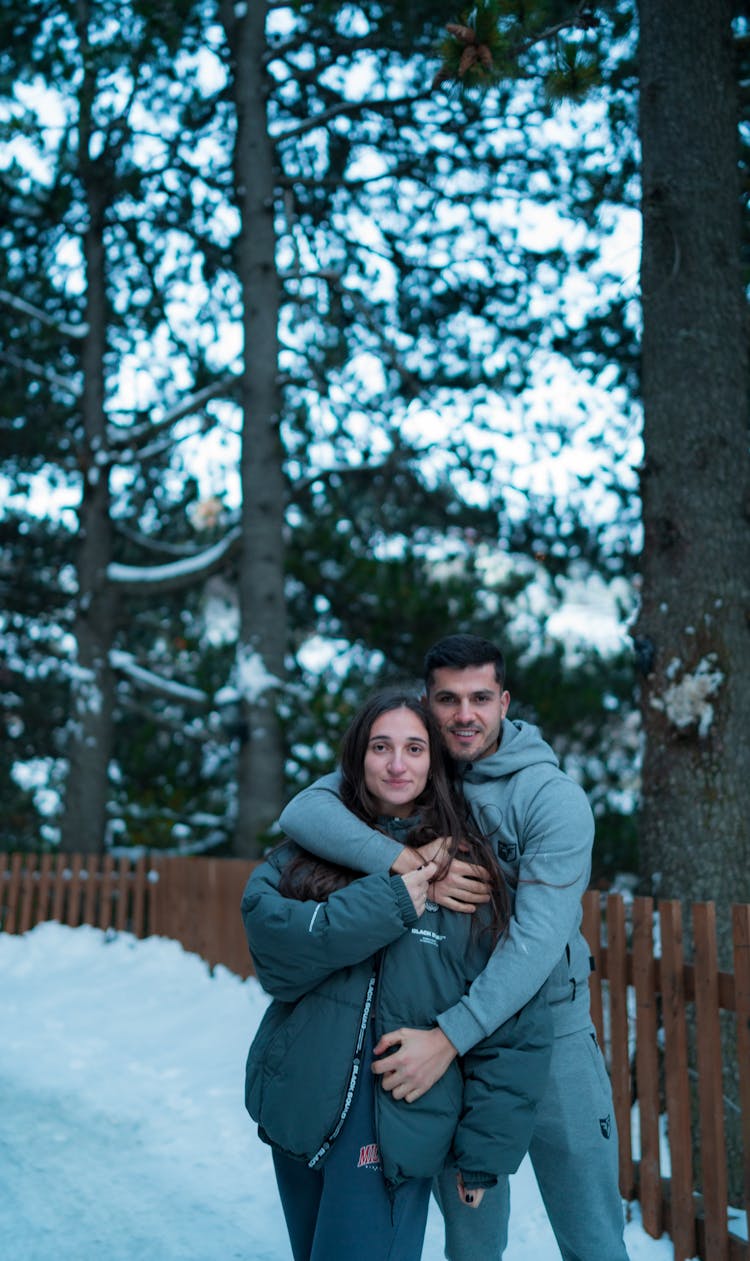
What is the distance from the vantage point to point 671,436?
14.2 ft

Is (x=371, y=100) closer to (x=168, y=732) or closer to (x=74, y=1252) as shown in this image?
(x=168, y=732)

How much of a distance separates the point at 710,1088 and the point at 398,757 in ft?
5.08

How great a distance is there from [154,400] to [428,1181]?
32.2 ft

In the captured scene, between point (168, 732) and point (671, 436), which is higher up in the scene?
point (671, 436)

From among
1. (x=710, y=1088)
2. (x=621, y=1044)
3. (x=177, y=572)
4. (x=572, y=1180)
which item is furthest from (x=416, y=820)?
(x=177, y=572)

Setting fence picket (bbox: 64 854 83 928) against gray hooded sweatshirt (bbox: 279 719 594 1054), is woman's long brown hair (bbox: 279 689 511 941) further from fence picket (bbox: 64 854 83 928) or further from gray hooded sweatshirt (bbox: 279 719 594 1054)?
→ fence picket (bbox: 64 854 83 928)

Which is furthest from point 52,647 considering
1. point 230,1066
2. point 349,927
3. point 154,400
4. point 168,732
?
point 349,927

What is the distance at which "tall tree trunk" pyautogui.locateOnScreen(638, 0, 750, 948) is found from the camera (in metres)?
4.02

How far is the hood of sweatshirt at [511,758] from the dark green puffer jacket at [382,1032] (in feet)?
1.38

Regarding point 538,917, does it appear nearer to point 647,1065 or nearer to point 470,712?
point 470,712

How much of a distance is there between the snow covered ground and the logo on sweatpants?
1436 millimetres

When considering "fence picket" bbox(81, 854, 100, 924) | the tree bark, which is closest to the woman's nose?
"fence picket" bbox(81, 854, 100, 924)

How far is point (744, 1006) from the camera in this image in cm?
284

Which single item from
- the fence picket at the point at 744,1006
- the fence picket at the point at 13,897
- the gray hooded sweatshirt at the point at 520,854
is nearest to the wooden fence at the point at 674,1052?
the fence picket at the point at 744,1006
